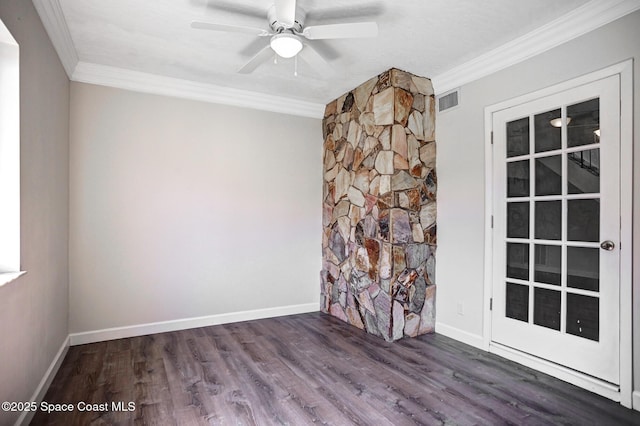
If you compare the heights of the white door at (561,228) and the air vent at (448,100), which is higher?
the air vent at (448,100)

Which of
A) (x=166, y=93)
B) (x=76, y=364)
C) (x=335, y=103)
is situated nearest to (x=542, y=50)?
(x=335, y=103)

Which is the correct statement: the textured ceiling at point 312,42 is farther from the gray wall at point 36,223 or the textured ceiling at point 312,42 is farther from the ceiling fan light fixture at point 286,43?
the gray wall at point 36,223

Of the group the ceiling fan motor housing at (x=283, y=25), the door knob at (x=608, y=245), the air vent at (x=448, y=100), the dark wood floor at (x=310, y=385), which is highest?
the ceiling fan motor housing at (x=283, y=25)

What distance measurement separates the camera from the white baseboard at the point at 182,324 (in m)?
3.52

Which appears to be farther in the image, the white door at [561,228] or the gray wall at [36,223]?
the white door at [561,228]

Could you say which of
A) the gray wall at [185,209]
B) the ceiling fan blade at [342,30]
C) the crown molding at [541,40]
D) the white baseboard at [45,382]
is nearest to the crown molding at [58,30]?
the gray wall at [185,209]

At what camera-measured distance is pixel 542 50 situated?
2.87 meters

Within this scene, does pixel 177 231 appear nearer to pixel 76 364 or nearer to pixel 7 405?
pixel 76 364

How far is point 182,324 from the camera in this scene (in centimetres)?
394

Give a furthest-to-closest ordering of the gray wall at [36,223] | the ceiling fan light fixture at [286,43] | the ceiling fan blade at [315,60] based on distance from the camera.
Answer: the ceiling fan blade at [315,60] → the ceiling fan light fixture at [286,43] → the gray wall at [36,223]

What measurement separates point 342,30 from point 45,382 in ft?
10.6

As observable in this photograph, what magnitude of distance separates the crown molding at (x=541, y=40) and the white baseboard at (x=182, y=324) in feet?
10.6

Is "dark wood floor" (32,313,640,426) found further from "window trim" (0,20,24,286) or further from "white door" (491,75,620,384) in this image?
"window trim" (0,20,24,286)

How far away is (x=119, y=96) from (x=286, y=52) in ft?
7.17
